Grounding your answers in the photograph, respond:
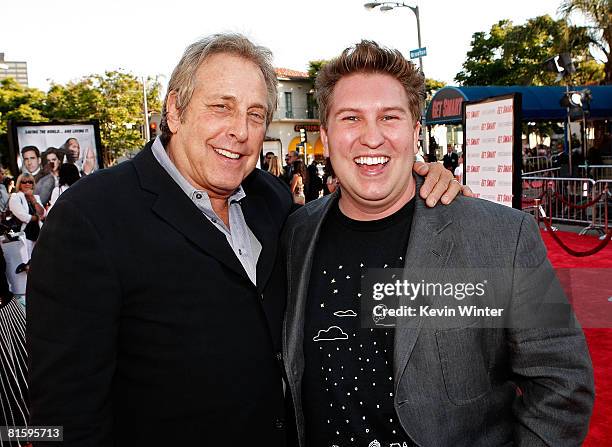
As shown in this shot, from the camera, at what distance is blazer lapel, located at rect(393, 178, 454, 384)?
1.96 metres

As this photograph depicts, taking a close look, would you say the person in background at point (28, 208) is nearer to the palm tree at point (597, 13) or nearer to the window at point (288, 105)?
the palm tree at point (597, 13)

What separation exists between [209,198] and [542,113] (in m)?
21.7

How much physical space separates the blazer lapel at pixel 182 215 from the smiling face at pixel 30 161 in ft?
19.5

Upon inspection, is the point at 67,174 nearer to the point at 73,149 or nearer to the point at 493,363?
the point at 73,149

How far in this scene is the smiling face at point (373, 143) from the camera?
7.35 ft

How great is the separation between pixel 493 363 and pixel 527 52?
36563mm

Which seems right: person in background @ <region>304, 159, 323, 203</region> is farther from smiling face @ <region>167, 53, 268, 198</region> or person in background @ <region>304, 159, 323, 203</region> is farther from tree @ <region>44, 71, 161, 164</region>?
tree @ <region>44, 71, 161, 164</region>

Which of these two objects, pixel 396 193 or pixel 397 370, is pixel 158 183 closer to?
pixel 396 193

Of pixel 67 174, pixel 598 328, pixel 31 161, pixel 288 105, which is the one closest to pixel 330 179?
pixel 67 174

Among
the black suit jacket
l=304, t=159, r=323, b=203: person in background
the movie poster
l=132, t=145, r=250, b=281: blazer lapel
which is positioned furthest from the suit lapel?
l=304, t=159, r=323, b=203: person in background

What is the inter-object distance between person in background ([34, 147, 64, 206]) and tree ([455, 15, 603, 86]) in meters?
22.4

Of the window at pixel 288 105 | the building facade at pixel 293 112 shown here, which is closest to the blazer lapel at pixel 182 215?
the building facade at pixel 293 112

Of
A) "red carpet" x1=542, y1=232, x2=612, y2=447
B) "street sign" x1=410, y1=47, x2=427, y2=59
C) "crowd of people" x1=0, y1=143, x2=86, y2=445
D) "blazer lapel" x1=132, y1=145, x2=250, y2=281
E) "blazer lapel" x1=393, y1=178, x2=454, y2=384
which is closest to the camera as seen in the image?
"blazer lapel" x1=393, y1=178, x2=454, y2=384

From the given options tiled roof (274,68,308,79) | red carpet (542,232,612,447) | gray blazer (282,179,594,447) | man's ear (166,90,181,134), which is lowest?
red carpet (542,232,612,447)
